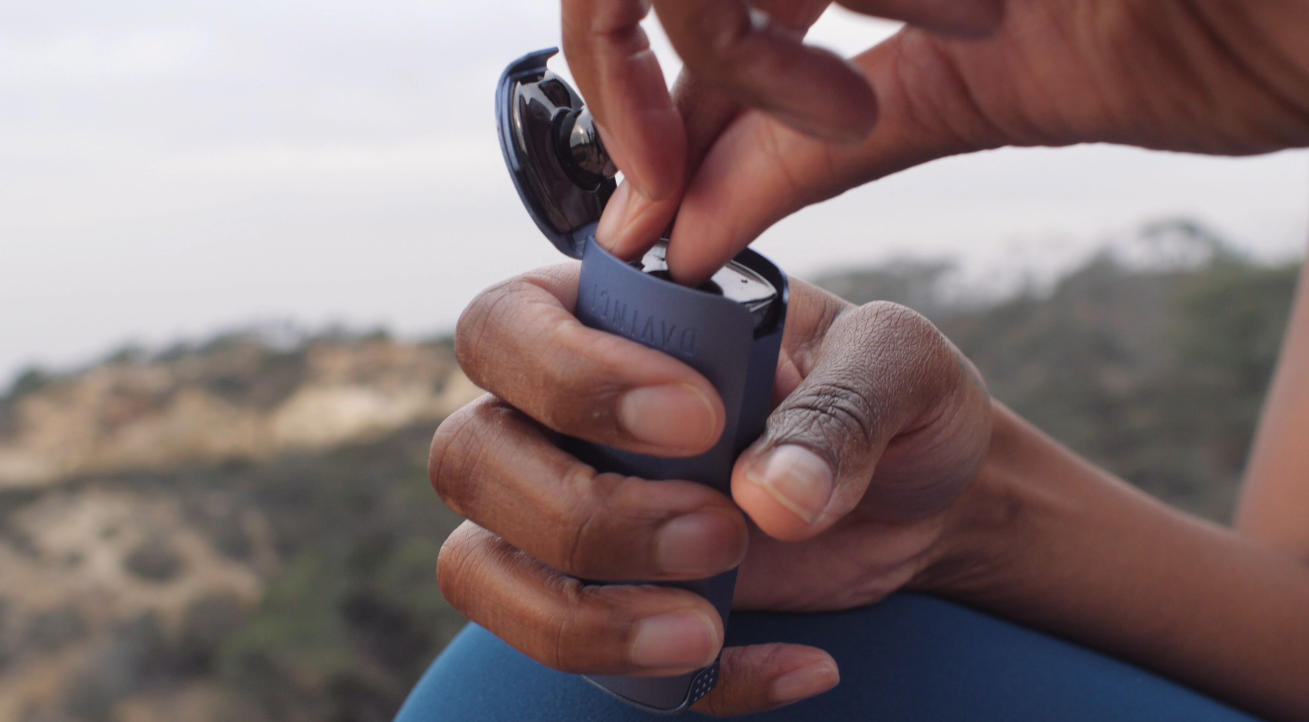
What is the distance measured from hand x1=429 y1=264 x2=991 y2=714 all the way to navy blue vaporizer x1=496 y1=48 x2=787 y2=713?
15mm

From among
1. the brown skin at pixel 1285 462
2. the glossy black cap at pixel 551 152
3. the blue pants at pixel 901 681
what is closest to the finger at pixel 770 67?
the glossy black cap at pixel 551 152

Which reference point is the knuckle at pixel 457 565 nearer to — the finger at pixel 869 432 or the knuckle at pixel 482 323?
the knuckle at pixel 482 323

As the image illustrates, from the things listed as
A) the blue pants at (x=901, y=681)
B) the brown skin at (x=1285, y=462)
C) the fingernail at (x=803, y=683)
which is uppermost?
the fingernail at (x=803, y=683)

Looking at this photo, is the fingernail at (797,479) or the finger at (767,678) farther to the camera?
the finger at (767,678)

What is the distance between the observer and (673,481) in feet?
2.04

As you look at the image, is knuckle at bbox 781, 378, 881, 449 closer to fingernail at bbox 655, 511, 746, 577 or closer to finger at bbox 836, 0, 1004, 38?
fingernail at bbox 655, 511, 746, 577

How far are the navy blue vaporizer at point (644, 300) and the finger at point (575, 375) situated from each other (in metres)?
0.02

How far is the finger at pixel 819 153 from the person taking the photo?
0.51 m

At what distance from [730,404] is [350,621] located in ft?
4.02

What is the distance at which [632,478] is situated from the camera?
0.63 m

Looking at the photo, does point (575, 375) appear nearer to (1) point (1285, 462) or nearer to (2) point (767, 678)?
(2) point (767, 678)

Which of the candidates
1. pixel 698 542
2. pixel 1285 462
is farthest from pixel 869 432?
pixel 1285 462

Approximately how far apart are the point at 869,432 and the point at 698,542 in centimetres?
14

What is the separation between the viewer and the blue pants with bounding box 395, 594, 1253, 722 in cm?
73
